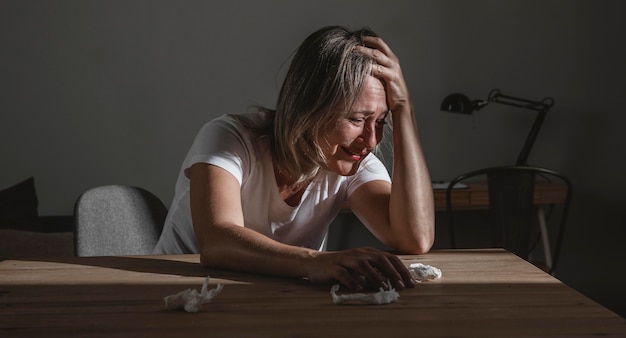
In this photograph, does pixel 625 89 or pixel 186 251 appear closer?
pixel 186 251

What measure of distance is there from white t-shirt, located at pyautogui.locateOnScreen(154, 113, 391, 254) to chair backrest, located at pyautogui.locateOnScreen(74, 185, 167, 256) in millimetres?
140

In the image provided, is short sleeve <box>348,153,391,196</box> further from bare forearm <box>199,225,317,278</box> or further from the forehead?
bare forearm <box>199,225,317,278</box>

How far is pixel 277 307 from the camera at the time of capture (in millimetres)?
1048

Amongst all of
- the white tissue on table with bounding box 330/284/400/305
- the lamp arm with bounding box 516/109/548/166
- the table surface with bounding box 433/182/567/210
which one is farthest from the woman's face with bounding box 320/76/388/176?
the lamp arm with bounding box 516/109/548/166

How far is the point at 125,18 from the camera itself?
3824mm

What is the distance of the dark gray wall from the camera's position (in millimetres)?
3832

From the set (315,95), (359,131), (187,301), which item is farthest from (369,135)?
(187,301)

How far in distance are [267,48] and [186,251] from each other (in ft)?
7.44

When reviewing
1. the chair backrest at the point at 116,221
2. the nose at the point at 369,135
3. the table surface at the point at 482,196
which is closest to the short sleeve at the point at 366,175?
the nose at the point at 369,135

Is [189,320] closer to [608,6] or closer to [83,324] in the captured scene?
[83,324]

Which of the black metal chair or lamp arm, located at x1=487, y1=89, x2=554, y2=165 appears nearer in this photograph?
the black metal chair

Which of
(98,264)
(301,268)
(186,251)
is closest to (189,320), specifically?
(301,268)

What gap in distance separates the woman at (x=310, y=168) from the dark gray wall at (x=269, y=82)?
2.14 metres

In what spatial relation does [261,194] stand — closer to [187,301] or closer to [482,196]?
[187,301]
